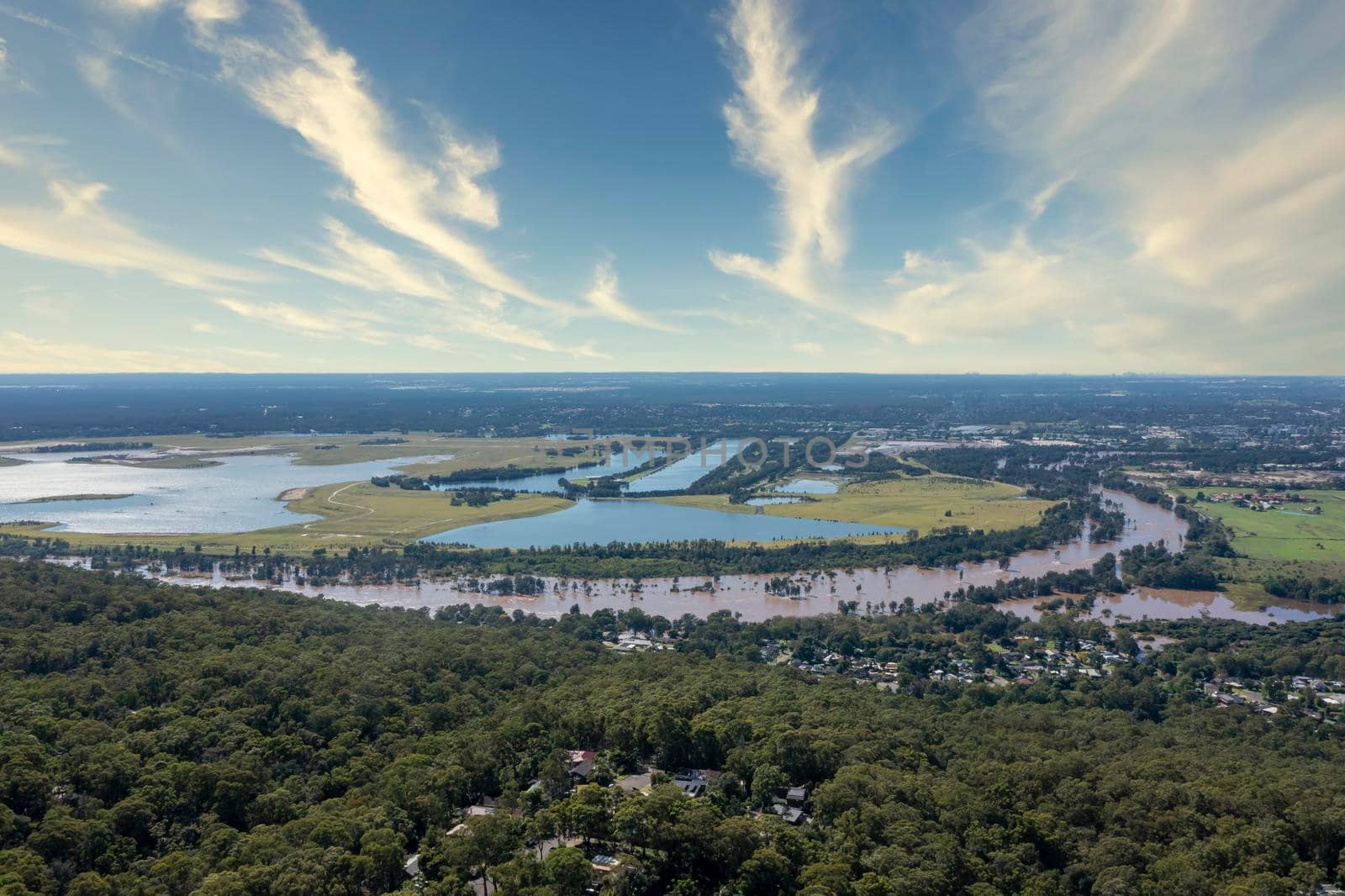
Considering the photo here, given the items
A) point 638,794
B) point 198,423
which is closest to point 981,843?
point 638,794

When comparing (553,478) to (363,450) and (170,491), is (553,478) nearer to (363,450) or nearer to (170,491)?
(363,450)

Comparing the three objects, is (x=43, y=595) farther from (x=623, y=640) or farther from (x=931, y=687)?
(x=931, y=687)

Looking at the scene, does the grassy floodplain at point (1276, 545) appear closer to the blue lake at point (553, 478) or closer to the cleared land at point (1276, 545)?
the cleared land at point (1276, 545)

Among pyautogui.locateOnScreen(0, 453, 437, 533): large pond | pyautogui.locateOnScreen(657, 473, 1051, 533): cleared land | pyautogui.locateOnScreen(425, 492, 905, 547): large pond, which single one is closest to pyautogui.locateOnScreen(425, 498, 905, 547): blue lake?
pyautogui.locateOnScreen(425, 492, 905, 547): large pond

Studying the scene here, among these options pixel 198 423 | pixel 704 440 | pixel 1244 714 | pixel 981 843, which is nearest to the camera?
pixel 981 843

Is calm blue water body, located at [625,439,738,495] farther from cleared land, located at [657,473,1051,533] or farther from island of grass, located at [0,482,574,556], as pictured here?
island of grass, located at [0,482,574,556]

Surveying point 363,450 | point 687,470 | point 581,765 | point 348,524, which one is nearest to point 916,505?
→ point 687,470
